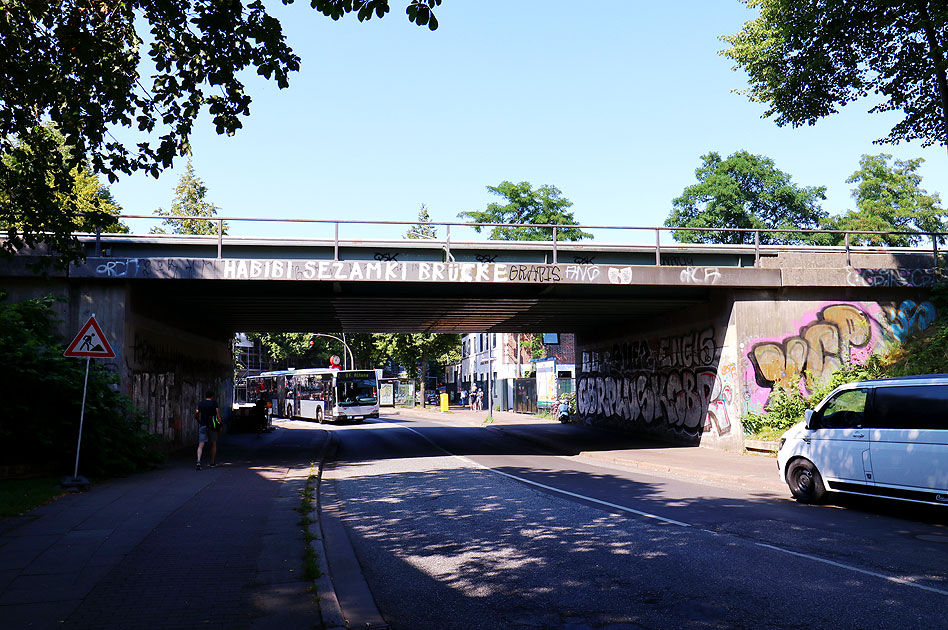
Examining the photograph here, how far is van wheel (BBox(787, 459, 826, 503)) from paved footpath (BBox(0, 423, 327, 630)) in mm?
7554

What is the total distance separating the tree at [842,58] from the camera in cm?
1658

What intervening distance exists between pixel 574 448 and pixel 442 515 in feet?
38.9

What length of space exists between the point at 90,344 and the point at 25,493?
9.06 ft

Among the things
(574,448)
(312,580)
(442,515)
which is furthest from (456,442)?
(312,580)

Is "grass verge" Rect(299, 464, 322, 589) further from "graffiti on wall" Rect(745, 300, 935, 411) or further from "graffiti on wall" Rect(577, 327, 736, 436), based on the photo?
"graffiti on wall" Rect(745, 300, 935, 411)

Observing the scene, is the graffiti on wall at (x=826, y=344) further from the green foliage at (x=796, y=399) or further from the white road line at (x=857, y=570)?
the white road line at (x=857, y=570)

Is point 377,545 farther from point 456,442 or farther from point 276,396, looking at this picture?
point 276,396

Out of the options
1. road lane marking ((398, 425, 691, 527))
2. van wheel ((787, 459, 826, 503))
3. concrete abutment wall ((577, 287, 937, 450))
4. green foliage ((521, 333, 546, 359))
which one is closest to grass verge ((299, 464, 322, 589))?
road lane marking ((398, 425, 691, 527))

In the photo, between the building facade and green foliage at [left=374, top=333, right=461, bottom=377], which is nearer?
the building facade

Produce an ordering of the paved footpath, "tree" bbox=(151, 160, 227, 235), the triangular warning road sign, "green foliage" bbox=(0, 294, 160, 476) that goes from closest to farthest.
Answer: the paved footpath, the triangular warning road sign, "green foliage" bbox=(0, 294, 160, 476), "tree" bbox=(151, 160, 227, 235)

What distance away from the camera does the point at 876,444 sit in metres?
9.74

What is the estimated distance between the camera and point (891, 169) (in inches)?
2298

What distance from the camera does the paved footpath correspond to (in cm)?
516

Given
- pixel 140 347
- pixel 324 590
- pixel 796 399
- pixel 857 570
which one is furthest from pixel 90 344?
pixel 796 399
